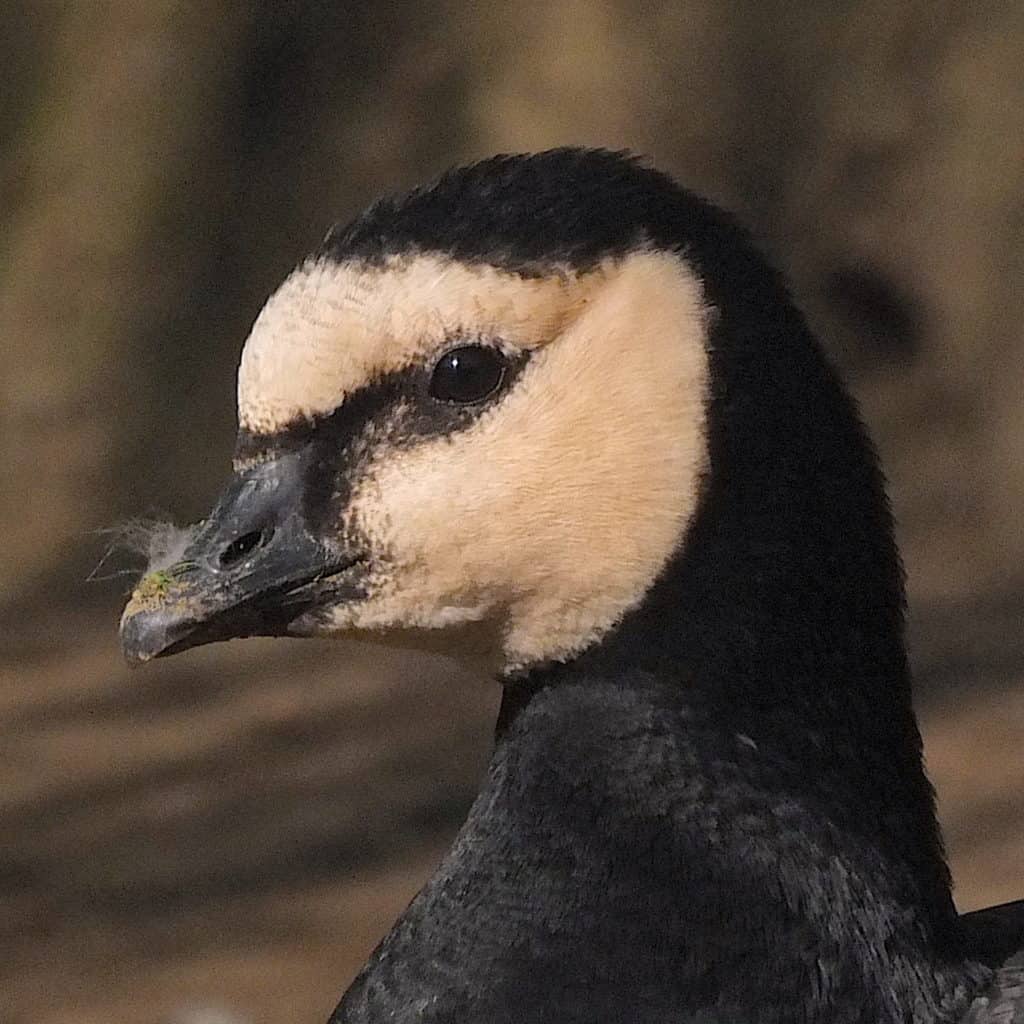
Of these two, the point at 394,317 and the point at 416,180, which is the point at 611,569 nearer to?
the point at 394,317

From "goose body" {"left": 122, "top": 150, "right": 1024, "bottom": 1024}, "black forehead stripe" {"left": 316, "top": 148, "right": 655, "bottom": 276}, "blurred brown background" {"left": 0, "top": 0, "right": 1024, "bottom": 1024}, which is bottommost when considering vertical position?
"goose body" {"left": 122, "top": 150, "right": 1024, "bottom": 1024}

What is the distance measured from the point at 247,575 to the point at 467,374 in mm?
250

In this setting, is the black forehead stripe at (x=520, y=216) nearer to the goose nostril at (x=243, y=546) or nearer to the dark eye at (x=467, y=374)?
the dark eye at (x=467, y=374)

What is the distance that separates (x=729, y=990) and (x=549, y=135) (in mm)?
3878

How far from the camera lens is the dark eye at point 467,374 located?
1615 mm

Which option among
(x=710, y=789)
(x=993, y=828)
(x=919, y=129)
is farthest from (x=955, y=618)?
(x=710, y=789)

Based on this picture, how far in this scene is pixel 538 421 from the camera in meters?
1.61

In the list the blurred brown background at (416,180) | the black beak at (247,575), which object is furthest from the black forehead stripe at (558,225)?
the blurred brown background at (416,180)

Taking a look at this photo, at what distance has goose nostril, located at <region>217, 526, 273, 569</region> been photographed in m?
1.69

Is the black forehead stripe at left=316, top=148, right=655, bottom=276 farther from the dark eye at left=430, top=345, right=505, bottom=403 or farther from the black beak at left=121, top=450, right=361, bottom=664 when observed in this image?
the black beak at left=121, top=450, right=361, bottom=664

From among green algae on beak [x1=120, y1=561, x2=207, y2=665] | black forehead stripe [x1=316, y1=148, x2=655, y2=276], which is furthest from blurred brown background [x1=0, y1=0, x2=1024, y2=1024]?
black forehead stripe [x1=316, y1=148, x2=655, y2=276]

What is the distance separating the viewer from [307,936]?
364 centimetres

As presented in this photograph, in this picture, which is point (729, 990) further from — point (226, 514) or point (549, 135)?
point (549, 135)

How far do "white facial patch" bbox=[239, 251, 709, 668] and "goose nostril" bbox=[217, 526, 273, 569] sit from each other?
4.4 inches
